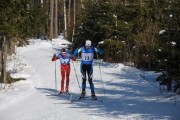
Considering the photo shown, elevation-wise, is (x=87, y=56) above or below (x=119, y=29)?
below

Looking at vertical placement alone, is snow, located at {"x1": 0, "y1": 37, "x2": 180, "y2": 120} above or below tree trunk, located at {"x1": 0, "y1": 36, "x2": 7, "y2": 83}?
below

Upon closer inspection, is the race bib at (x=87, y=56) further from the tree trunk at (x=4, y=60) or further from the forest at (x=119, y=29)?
the tree trunk at (x=4, y=60)

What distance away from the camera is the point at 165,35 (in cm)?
1395

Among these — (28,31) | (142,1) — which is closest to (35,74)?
(28,31)

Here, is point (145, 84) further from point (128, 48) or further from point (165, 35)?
point (128, 48)

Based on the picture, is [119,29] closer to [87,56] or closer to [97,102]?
[87,56]

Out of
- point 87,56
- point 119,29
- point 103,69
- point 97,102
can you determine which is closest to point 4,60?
point 87,56

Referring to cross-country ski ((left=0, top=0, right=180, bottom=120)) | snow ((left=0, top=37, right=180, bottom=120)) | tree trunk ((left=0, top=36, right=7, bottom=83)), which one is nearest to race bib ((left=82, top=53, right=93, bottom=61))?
cross-country ski ((left=0, top=0, right=180, bottom=120))

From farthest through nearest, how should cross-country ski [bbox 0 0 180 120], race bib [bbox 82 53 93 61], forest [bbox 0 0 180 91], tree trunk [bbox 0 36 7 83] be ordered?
tree trunk [bbox 0 36 7 83], race bib [bbox 82 53 93 61], forest [bbox 0 0 180 91], cross-country ski [bbox 0 0 180 120]

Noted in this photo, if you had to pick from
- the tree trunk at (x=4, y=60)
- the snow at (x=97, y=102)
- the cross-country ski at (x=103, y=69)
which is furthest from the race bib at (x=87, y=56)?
the tree trunk at (x=4, y=60)

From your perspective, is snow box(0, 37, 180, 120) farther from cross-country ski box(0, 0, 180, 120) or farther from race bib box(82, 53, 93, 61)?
race bib box(82, 53, 93, 61)

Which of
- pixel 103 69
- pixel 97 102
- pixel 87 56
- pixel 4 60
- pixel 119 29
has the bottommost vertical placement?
pixel 97 102

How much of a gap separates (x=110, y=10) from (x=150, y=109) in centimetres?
1433

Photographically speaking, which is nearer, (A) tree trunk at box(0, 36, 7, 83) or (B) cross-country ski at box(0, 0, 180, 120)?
(B) cross-country ski at box(0, 0, 180, 120)
